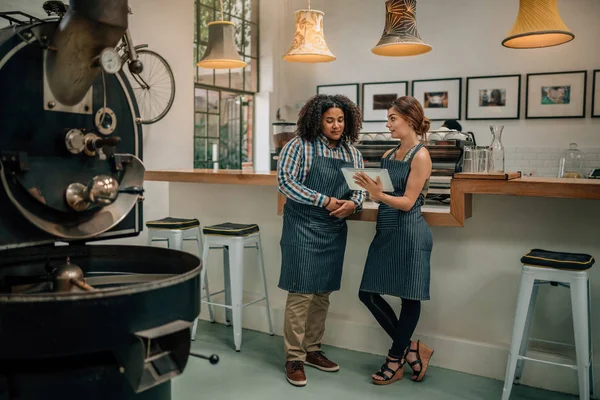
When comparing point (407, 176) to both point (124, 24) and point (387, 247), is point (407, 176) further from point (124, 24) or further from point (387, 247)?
point (124, 24)

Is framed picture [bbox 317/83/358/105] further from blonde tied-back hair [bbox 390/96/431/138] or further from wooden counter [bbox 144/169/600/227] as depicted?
blonde tied-back hair [bbox 390/96/431/138]

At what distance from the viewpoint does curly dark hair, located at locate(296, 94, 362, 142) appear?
10.2 feet

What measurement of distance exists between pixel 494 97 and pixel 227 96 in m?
3.75

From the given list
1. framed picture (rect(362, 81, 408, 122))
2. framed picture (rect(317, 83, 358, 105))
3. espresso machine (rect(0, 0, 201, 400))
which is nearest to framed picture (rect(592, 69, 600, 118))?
framed picture (rect(362, 81, 408, 122))

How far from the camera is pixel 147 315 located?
4.15 feet

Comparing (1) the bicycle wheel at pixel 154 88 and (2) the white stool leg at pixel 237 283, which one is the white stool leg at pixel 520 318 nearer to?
(2) the white stool leg at pixel 237 283

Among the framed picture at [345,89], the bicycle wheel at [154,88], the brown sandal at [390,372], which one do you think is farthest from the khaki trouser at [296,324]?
the framed picture at [345,89]

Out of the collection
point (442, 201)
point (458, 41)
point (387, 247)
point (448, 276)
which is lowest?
point (448, 276)

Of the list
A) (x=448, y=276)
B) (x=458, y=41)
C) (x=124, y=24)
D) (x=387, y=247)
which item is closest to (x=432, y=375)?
(x=448, y=276)

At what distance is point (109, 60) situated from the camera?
1291 millimetres

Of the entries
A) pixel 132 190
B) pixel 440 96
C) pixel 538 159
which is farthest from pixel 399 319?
pixel 440 96

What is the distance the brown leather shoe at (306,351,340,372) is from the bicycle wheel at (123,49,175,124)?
3607 mm

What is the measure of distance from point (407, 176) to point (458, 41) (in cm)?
491

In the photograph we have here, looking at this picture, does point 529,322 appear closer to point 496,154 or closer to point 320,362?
point 496,154
